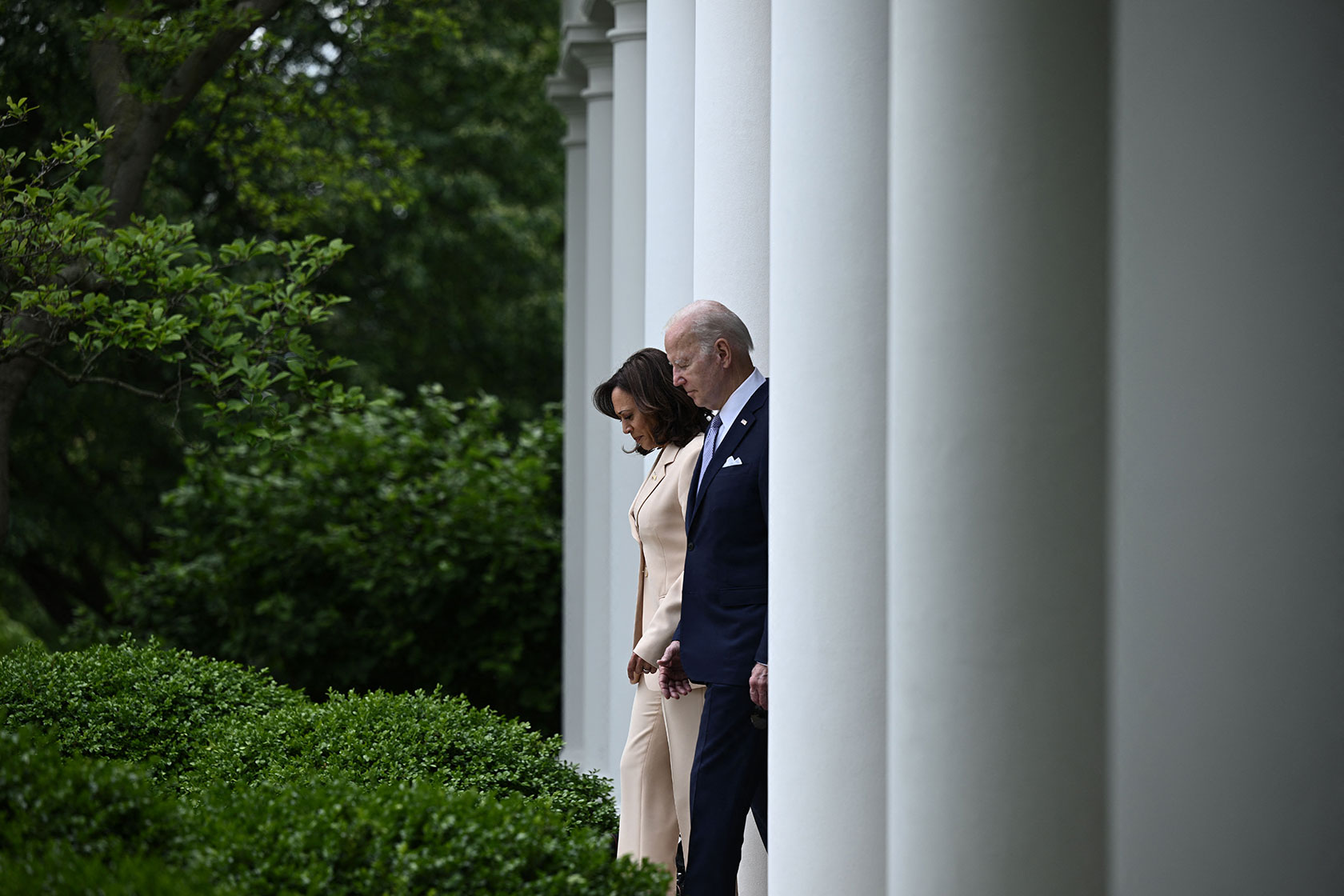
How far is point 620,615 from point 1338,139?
514cm

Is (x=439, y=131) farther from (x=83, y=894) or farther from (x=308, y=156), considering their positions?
(x=83, y=894)

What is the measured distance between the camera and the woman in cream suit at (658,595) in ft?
17.8

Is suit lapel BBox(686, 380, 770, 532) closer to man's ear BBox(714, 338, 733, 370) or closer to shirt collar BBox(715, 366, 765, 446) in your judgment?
shirt collar BBox(715, 366, 765, 446)

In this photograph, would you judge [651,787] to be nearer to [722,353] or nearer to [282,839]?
[722,353]

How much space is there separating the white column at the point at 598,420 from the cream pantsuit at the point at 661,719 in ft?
12.2

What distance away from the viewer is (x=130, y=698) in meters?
7.08

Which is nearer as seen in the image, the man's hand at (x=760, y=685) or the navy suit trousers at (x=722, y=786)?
the man's hand at (x=760, y=685)

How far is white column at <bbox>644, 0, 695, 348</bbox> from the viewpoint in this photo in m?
7.07

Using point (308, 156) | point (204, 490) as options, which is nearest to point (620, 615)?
point (308, 156)

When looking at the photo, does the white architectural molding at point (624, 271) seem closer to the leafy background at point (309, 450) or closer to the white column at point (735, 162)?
the leafy background at point (309, 450)

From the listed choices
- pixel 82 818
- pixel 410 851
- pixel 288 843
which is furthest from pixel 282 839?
pixel 82 818

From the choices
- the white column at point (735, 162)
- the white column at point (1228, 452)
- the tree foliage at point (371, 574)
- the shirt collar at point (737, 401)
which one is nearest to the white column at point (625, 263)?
the white column at point (735, 162)

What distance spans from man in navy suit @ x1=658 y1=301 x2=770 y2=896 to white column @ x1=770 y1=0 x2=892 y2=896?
2.05 ft

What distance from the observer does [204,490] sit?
1385cm
